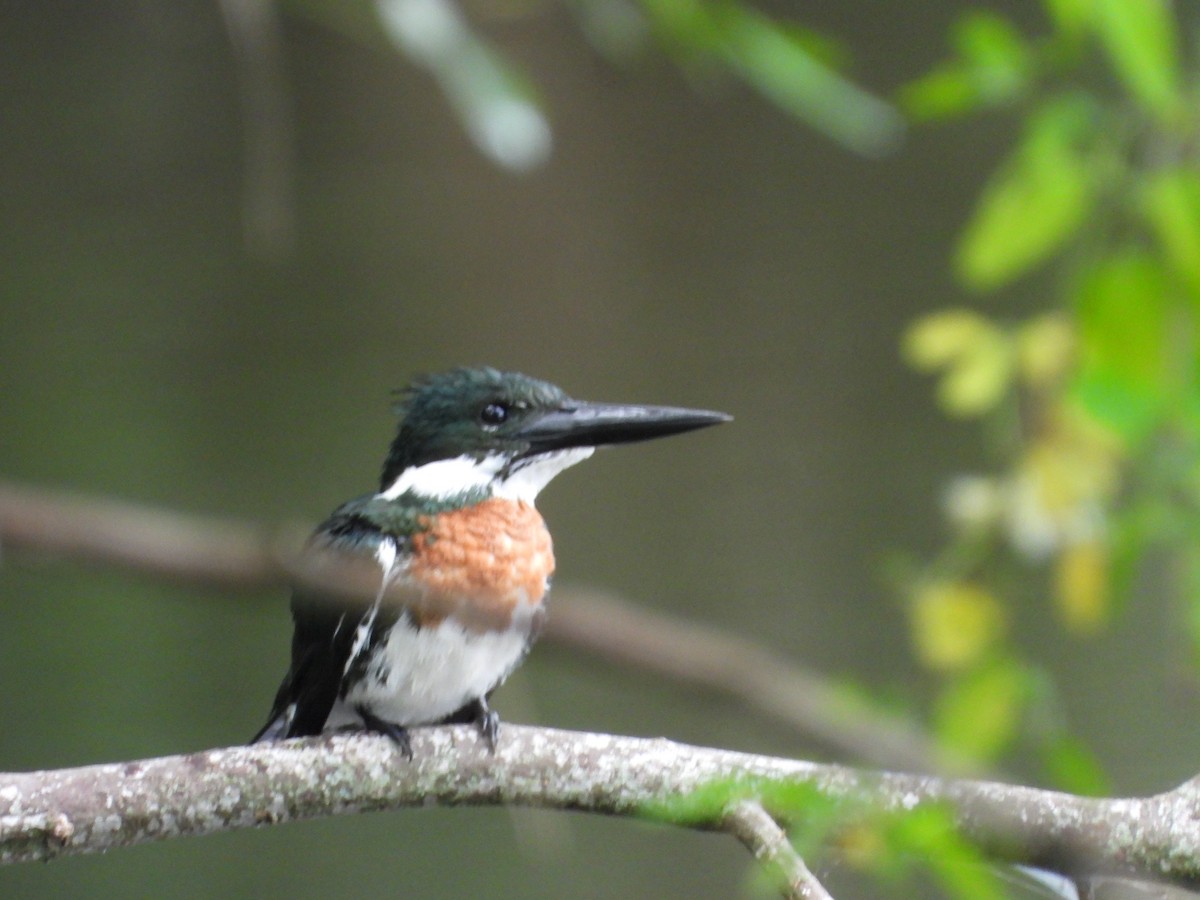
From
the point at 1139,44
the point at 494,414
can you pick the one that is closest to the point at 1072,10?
the point at 1139,44

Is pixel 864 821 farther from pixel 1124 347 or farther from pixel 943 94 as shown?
pixel 943 94

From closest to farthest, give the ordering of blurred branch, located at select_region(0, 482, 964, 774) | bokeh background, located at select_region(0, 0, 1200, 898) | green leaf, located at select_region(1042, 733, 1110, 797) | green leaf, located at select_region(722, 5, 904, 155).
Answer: green leaf, located at select_region(1042, 733, 1110, 797), green leaf, located at select_region(722, 5, 904, 155), blurred branch, located at select_region(0, 482, 964, 774), bokeh background, located at select_region(0, 0, 1200, 898)

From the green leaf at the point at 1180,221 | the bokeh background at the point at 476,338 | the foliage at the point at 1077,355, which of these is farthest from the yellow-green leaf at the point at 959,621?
the bokeh background at the point at 476,338

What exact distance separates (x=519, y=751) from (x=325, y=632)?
0.21 m

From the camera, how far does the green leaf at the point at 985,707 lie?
124 centimetres

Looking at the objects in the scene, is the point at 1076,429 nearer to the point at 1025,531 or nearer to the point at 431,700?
the point at 1025,531

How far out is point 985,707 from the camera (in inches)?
48.6

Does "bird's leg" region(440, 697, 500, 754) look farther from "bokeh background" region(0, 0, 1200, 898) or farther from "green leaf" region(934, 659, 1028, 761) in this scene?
"bokeh background" region(0, 0, 1200, 898)

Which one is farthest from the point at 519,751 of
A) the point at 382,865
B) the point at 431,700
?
the point at 382,865

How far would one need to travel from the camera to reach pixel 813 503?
261cm

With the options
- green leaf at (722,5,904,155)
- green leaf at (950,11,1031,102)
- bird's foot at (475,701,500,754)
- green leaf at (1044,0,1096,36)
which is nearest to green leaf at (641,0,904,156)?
green leaf at (722,5,904,155)

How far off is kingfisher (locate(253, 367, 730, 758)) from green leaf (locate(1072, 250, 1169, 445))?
1.06ft

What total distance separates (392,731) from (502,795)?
0.10 metres

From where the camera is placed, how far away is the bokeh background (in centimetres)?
254
